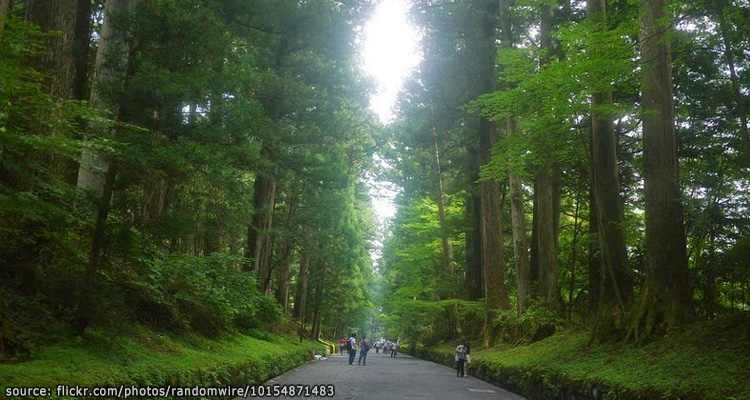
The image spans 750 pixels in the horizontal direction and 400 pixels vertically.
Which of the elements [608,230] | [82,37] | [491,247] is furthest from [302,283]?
[82,37]

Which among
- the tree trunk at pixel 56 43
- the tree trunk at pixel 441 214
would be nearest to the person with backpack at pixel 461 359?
the tree trunk at pixel 441 214

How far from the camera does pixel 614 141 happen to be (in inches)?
488

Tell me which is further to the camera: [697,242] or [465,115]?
[465,115]

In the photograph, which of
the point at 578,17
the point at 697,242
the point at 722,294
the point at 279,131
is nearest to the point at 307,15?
the point at 279,131

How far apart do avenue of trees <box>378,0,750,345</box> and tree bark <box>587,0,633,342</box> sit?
1.3 inches

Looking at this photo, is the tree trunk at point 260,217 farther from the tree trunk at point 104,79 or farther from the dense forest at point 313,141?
the tree trunk at point 104,79

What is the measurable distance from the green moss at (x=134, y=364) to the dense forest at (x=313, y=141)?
337mm

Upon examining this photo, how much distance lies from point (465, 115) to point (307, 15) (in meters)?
9.57

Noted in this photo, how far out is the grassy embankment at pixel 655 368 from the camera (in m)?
6.40

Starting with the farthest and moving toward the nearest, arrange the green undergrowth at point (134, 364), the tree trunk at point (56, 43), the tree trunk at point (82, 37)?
the tree trunk at point (82, 37) < the tree trunk at point (56, 43) < the green undergrowth at point (134, 364)

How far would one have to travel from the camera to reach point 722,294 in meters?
12.0

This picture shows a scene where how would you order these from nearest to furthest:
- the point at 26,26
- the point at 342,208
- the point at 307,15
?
the point at 26,26 < the point at 307,15 < the point at 342,208

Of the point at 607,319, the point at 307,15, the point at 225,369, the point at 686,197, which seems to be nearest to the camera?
the point at 225,369

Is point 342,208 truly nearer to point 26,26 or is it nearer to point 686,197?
point 686,197
